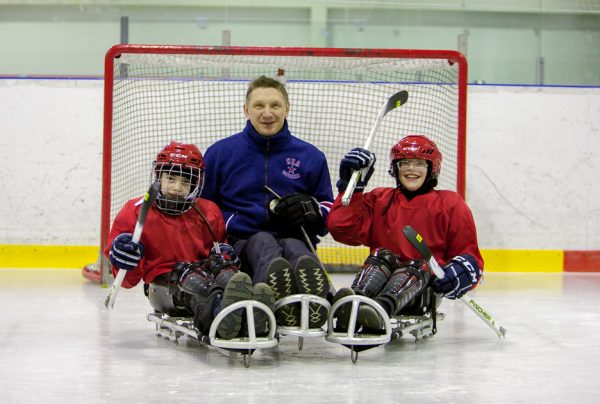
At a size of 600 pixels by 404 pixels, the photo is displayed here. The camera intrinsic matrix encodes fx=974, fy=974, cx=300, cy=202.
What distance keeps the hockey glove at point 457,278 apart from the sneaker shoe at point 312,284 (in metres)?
0.52

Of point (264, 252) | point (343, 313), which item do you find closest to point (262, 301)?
point (343, 313)

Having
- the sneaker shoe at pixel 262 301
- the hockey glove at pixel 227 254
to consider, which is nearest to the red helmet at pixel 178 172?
the hockey glove at pixel 227 254

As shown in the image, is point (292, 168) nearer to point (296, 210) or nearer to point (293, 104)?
point (296, 210)

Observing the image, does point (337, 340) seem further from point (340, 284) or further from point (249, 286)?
point (340, 284)

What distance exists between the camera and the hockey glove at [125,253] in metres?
3.42

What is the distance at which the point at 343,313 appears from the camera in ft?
10.7

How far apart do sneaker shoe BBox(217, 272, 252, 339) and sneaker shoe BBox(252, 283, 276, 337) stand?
0.09ft

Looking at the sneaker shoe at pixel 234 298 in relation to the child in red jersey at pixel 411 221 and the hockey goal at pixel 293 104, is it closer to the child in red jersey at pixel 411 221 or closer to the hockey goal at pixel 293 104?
the child in red jersey at pixel 411 221

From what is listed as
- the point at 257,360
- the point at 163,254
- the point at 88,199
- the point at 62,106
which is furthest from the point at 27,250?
the point at 257,360

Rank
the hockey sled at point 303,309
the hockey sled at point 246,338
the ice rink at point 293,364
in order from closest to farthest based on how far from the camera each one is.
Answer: the ice rink at point 293,364 → the hockey sled at point 246,338 → the hockey sled at point 303,309

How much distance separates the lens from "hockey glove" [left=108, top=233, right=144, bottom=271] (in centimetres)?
342

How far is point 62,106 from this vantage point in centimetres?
631

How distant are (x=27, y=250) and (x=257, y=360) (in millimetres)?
3373

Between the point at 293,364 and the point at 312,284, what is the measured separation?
0.29m
